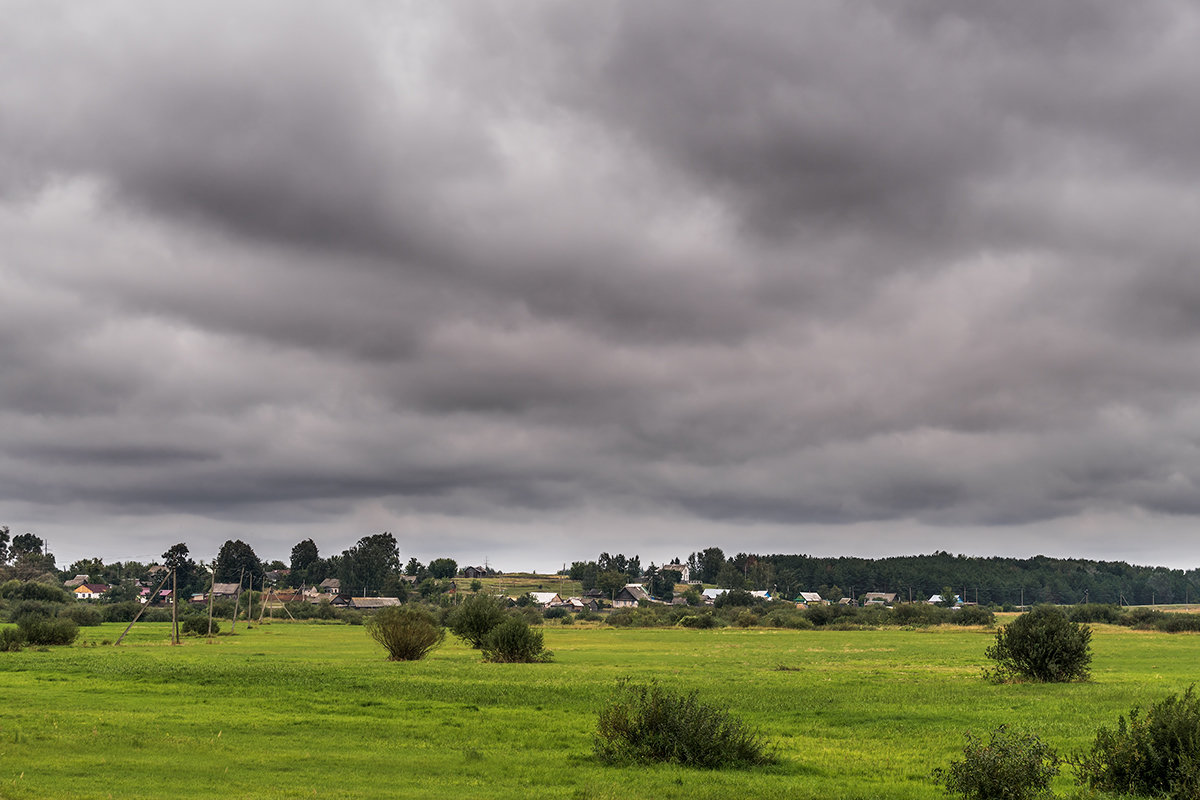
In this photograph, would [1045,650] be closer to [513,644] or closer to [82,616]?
[513,644]

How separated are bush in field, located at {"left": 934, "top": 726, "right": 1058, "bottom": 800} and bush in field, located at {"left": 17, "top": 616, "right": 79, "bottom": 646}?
79.5 meters

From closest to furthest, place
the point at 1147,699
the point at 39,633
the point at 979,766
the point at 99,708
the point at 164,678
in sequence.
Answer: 1. the point at 979,766
2. the point at 99,708
3. the point at 1147,699
4. the point at 164,678
5. the point at 39,633

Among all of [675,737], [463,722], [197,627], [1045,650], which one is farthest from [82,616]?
[675,737]

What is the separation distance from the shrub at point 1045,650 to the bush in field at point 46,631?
71.9 meters

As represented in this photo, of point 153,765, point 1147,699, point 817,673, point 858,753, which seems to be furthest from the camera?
point 817,673

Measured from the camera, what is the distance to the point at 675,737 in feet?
79.9

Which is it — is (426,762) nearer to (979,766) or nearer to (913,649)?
(979,766)

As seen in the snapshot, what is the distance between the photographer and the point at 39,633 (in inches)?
3091

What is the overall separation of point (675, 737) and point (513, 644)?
38995 mm

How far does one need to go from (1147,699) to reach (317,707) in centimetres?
3111

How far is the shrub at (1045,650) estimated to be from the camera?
45.8 meters

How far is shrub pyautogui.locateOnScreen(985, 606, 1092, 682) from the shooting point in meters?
45.8

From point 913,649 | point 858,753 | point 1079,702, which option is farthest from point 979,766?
point 913,649

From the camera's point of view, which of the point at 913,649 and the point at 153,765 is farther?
the point at 913,649
